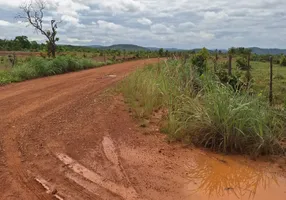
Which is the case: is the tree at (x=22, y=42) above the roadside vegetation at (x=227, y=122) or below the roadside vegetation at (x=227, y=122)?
above

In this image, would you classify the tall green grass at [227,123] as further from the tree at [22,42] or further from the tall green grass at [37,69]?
the tree at [22,42]

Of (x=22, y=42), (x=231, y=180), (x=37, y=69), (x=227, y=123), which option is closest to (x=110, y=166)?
(x=231, y=180)

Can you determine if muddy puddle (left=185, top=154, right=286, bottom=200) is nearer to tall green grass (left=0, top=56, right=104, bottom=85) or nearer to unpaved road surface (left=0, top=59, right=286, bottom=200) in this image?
unpaved road surface (left=0, top=59, right=286, bottom=200)

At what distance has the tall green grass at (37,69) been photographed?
14211 mm

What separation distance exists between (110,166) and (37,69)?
477 inches

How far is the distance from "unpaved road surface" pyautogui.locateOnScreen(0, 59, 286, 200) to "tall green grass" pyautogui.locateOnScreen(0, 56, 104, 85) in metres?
7.16

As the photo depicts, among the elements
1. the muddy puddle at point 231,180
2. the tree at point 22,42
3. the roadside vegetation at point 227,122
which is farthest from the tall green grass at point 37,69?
the tree at point 22,42

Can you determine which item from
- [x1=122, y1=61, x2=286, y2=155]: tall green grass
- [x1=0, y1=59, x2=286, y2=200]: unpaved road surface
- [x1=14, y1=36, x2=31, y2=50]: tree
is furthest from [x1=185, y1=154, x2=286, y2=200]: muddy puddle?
[x1=14, y1=36, x2=31, y2=50]: tree

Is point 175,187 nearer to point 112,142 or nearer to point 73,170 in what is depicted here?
point 73,170

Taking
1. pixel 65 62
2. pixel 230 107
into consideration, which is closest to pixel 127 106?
pixel 230 107

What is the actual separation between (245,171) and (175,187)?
4.46ft

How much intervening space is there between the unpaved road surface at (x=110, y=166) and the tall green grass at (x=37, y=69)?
7164 millimetres

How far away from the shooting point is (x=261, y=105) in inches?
245

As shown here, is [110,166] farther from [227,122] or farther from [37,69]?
[37,69]
